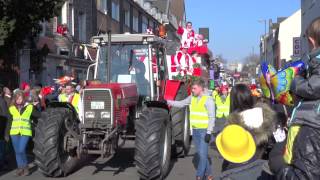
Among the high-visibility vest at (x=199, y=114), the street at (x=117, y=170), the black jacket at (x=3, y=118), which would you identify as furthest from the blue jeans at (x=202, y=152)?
the black jacket at (x=3, y=118)

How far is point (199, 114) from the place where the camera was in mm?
8172

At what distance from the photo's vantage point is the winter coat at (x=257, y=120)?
4.25m

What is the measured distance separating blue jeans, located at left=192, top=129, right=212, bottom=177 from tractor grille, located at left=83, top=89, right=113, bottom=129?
147cm

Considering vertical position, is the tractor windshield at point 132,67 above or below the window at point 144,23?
below

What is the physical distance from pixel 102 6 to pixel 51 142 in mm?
23176

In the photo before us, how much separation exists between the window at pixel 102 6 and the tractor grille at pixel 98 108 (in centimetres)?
2117

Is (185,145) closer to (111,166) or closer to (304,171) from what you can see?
(111,166)

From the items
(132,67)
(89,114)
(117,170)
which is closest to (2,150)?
(89,114)

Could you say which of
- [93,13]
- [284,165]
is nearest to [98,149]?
[284,165]

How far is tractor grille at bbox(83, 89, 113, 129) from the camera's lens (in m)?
8.48

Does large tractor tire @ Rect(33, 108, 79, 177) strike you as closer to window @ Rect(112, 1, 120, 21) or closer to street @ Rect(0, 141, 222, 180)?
street @ Rect(0, 141, 222, 180)

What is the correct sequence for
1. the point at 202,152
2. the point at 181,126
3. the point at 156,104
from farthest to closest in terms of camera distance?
the point at 181,126, the point at 156,104, the point at 202,152

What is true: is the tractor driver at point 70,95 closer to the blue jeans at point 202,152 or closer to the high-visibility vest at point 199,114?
the high-visibility vest at point 199,114

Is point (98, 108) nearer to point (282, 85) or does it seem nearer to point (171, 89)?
point (171, 89)
